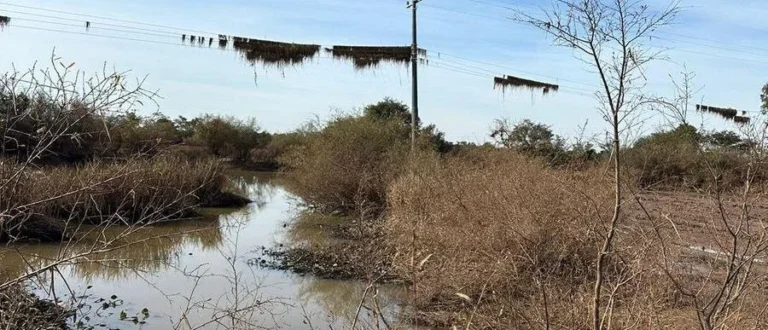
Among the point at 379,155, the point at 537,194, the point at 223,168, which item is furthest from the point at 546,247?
the point at 223,168

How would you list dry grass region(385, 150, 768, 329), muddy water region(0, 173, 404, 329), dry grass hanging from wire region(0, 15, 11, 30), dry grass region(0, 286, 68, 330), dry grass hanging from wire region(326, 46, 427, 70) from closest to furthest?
dry grass region(0, 286, 68, 330) → dry grass region(385, 150, 768, 329) → muddy water region(0, 173, 404, 329) → dry grass hanging from wire region(0, 15, 11, 30) → dry grass hanging from wire region(326, 46, 427, 70)

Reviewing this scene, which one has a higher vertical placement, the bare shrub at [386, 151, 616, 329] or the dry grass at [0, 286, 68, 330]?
the dry grass at [0, 286, 68, 330]

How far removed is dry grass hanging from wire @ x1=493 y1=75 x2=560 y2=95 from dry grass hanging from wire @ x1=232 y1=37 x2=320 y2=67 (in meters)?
8.24

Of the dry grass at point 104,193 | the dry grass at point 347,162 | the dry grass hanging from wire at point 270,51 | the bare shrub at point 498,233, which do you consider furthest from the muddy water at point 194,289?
the dry grass at point 347,162

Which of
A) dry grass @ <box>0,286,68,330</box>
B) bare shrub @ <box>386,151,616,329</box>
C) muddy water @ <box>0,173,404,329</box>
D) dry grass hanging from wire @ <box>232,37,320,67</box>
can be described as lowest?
muddy water @ <box>0,173,404,329</box>

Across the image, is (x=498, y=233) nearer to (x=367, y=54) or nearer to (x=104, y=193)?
(x=104, y=193)

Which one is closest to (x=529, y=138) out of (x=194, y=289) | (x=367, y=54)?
(x=367, y=54)

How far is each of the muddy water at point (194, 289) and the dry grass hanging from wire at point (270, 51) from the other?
3696 millimetres

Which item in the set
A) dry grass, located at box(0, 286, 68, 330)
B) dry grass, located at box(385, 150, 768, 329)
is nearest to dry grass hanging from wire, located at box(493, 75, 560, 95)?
dry grass, located at box(385, 150, 768, 329)

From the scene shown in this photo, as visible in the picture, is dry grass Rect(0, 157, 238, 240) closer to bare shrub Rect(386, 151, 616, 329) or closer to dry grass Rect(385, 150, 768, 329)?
dry grass Rect(385, 150, 768, 329)

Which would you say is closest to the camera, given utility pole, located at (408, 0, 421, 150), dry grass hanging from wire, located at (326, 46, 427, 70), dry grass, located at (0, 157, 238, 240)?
dry grass, located at (0, 157, 238, 240)

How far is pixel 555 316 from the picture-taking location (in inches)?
251

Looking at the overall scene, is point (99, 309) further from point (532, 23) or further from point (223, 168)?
point (223, 168)

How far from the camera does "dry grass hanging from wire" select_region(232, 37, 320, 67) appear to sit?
45.6 feet
